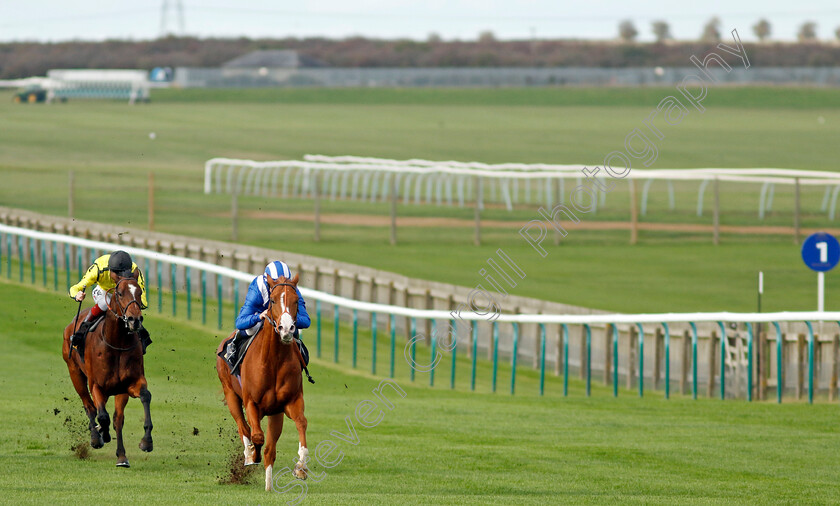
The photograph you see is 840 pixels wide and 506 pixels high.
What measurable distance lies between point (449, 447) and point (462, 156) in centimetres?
3764

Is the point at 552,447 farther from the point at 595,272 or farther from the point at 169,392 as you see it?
the point at 595,272

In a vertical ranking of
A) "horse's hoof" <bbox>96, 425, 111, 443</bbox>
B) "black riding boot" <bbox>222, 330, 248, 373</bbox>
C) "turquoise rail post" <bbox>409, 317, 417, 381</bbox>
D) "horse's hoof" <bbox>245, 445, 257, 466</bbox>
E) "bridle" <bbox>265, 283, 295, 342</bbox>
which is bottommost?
"turquoise rail post" <bbox>409, 317, 417, 381</bbox>

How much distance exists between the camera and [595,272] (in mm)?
21781

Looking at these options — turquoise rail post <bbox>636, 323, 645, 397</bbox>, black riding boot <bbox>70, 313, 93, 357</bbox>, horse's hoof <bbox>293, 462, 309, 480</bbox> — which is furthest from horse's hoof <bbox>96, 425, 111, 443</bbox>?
turquoise rail post <bbox>636, 323, 645, 397</bbox>

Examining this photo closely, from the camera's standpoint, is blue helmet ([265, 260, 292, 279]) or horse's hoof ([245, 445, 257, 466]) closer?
blue helmet ([265, 260, 292, 279])

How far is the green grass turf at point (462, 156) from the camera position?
21.7 m

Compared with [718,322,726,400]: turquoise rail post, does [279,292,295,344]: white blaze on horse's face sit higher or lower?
higher

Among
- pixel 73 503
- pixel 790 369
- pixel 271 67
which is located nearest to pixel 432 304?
pixel 790 369

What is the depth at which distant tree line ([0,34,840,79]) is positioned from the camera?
85625 millimetres

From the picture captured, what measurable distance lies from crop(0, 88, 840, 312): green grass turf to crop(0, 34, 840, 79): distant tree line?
1703 centimetres

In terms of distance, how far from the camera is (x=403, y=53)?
91250 mm

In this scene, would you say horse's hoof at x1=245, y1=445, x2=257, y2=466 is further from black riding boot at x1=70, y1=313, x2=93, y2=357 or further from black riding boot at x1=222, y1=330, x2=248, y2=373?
black riding boot at x1=70, y1=313, x2=93, y2=357

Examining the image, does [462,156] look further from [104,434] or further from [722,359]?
[104,434]

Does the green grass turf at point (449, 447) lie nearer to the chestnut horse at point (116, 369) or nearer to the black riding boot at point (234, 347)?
the chestnut horse at point (116, 369)
